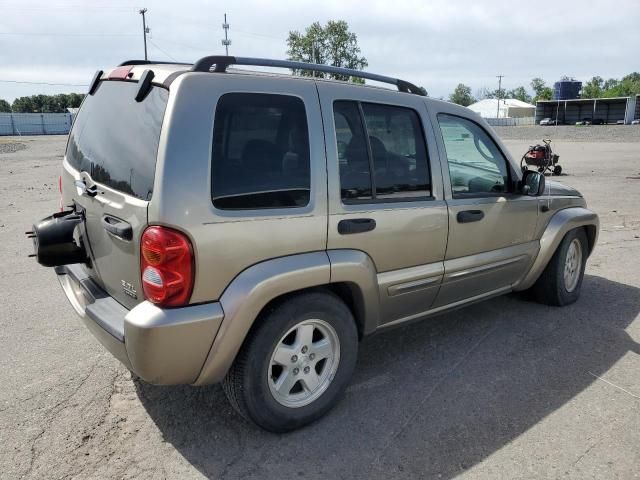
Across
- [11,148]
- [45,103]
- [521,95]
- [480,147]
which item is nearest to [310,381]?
[480,147]

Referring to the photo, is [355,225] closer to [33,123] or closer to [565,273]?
[565,273]

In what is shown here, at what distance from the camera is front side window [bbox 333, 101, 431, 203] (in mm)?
3062

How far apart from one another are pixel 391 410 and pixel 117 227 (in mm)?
1890

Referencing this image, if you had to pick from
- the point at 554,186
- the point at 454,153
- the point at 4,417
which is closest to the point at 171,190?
the point at 4,417

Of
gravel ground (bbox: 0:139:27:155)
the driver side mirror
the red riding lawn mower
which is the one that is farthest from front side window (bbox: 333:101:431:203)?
gravel ground (bbox: 0:139:27:155)

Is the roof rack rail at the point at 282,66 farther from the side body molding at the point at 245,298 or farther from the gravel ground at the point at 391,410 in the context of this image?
the gravel ground at the point at 391,410

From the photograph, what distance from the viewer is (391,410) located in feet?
10.4

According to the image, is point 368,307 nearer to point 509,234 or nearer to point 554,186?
point 509,234

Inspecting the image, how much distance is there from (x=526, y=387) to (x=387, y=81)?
2.23 metres

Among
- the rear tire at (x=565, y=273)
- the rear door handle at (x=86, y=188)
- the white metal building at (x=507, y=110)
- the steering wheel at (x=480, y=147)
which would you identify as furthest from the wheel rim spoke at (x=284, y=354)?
the white metal building at (x=507, y=110)

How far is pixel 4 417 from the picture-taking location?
9.96ft

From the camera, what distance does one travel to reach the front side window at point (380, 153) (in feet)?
10.0

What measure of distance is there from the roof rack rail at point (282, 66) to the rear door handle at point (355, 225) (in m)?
0.90

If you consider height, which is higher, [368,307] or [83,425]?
[368,307]
